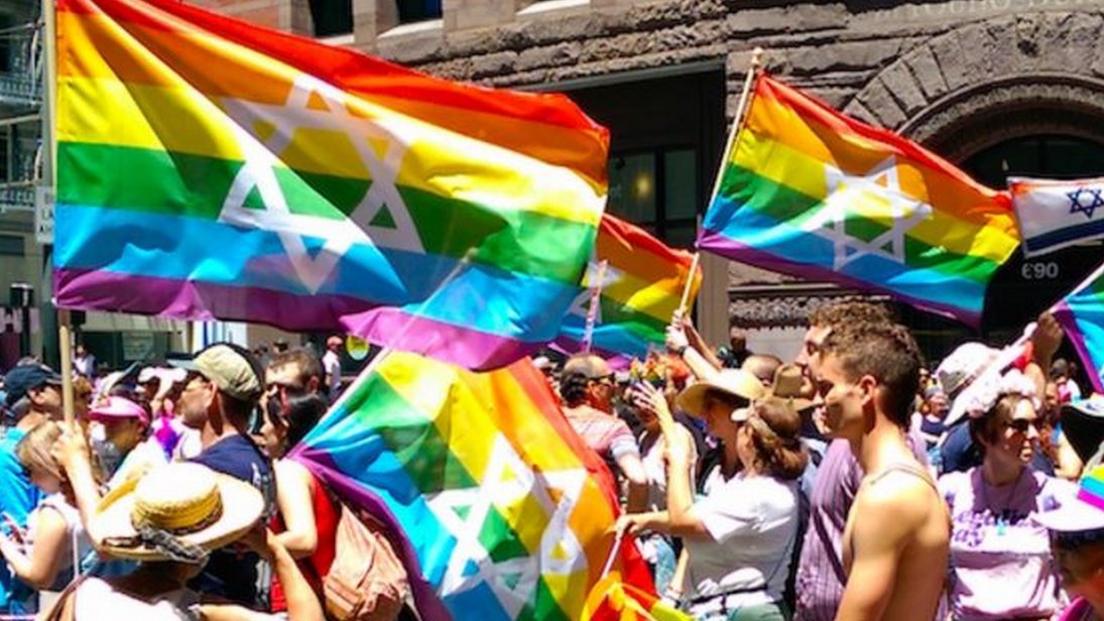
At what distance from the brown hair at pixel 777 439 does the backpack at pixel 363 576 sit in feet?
4.47

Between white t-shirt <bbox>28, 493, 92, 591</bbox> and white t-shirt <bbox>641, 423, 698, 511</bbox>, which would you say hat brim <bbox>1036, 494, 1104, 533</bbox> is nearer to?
white t-shirt <bbox>28, 493, 92, 591</bbox>

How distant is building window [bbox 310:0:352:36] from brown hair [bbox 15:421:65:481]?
1563 cm

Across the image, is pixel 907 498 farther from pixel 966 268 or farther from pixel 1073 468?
pixel 966 268

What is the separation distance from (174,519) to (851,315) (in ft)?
6.12

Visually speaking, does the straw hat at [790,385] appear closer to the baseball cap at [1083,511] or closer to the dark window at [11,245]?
the baseball cap at [1083,511]

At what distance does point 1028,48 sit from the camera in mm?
15961

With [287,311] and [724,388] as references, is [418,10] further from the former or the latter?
[287,311]

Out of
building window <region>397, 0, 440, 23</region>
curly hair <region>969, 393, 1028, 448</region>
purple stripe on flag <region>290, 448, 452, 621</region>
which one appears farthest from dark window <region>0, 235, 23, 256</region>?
curly hair <region>969, 393, 1028, 448</region>

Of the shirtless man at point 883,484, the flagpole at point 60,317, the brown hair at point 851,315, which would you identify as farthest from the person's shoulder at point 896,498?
the flagpole at point 60,317

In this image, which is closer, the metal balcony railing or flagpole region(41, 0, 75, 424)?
flagpole region(41, 0, 75, 424)

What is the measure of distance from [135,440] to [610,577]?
359 centimetres

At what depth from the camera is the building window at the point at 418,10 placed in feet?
68.5

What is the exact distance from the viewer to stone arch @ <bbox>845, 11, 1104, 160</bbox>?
51.7 feet

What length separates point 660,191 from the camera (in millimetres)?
19391
